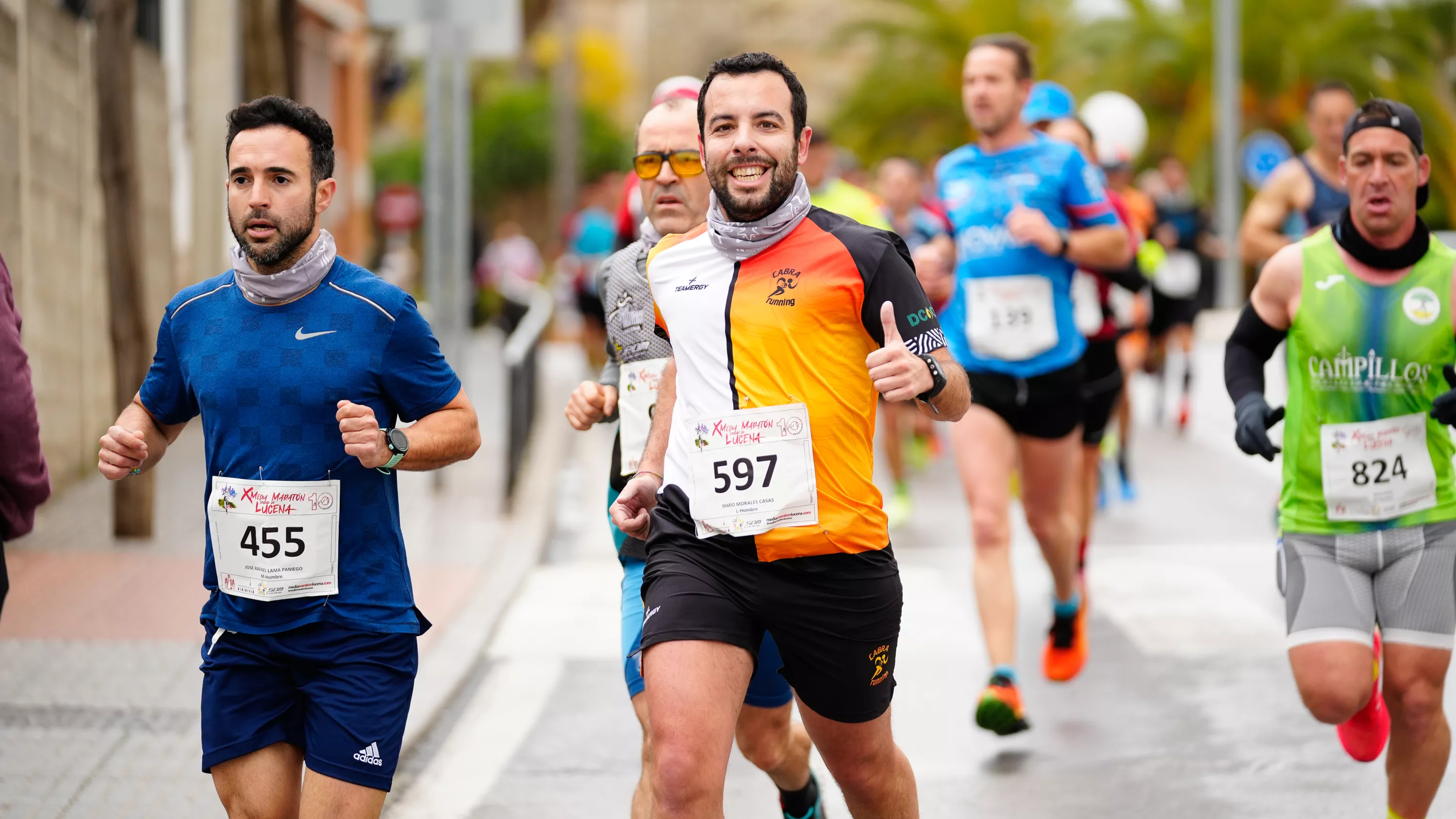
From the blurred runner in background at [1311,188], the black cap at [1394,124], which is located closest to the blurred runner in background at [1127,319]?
the blurred runner in background at [1311,188]

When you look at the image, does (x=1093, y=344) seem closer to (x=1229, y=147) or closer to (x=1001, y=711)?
(x=1001, y=711)

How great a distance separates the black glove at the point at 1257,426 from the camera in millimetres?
5160

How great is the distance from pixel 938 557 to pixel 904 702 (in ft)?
11.1

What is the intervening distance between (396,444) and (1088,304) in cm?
569

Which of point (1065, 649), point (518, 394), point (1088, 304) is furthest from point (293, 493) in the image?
point (518, 394)

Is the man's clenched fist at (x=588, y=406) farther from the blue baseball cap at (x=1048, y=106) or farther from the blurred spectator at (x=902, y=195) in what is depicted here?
the blurred spectator at (x=902, y=195)

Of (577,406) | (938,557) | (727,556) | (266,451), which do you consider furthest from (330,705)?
(938,557)

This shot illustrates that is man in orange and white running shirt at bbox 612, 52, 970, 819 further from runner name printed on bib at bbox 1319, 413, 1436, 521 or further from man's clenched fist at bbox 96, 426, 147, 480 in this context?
runner name printed on bib at bbox 1319, 413, 1436, 521

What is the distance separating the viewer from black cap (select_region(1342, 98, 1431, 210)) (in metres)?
5.12

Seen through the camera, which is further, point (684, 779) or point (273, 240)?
point (273, 240)

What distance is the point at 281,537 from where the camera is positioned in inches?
163

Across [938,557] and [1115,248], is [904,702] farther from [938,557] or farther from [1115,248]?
[938,557]

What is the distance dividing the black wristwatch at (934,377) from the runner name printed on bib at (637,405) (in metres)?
1.10

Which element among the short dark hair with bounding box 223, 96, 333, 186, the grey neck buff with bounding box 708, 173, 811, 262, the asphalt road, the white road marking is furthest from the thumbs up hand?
the white road marking
